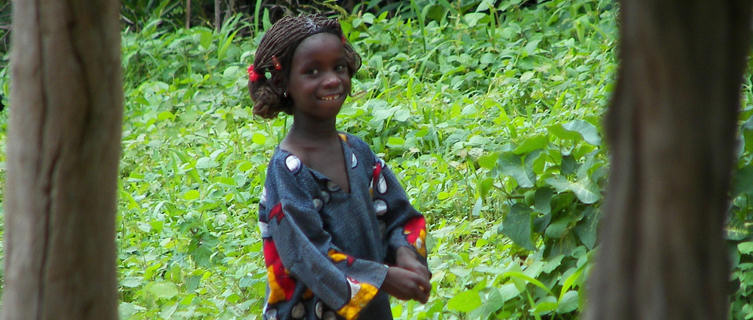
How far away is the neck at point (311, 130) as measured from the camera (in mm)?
2611

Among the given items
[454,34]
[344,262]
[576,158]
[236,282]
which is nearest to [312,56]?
[344,262]

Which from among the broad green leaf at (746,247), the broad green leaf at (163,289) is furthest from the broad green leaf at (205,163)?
the broad green leaf at (746,247)

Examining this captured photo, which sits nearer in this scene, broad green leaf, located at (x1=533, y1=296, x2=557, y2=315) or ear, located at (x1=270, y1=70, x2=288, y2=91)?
ear, located at (x1=270, y1=70, x2=288, y2=91)

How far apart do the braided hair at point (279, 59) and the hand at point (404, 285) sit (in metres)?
0.59

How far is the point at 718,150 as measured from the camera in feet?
3.93

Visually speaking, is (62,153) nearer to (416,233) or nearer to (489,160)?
(416,233)

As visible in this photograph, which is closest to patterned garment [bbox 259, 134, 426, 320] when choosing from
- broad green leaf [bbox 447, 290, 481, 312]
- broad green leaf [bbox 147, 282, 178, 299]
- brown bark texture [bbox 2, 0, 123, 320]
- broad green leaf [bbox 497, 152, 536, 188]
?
broad green leaf [bbox 447, 290, 481, 312]

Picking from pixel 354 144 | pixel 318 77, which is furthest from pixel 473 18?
pixel 318 77

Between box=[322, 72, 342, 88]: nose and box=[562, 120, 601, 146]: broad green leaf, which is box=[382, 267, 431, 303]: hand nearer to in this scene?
box=[322, 72, 342, 88]: nose

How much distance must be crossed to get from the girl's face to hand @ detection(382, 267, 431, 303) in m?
0.47

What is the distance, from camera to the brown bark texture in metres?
1.61

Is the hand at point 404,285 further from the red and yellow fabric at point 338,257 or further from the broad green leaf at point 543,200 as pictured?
the broad green leaf at point 543,200

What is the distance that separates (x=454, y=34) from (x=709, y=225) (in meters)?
5.27

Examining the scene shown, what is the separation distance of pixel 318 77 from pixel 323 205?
35 centimetres
